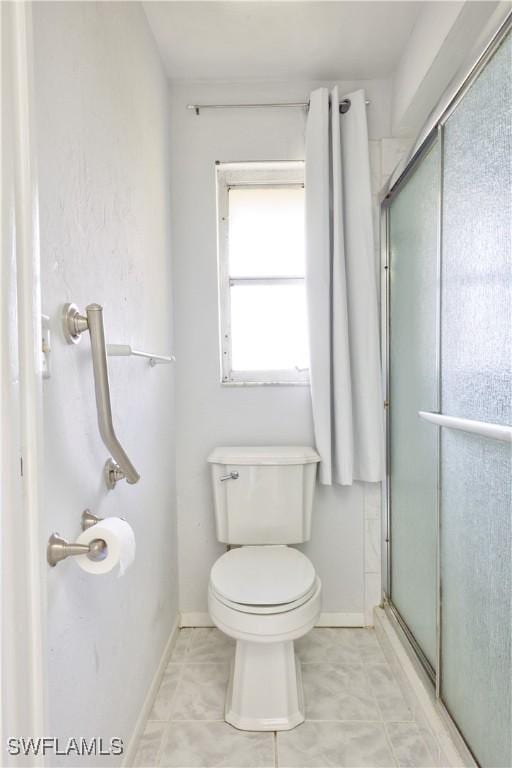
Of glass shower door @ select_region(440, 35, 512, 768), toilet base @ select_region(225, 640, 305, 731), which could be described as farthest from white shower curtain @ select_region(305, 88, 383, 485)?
toilet base @ select_region(225, 640, 305, 731)

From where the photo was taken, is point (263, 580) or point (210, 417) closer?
point (263, 580)

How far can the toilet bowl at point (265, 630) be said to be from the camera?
1.31 m

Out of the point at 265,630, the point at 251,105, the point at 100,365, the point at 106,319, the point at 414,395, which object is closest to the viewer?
the point at 100,365

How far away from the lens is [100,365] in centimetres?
88

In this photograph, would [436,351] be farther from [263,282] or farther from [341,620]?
[341,620]

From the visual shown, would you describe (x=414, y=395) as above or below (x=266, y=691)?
above

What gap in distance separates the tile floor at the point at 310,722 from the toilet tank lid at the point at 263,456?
734 mm

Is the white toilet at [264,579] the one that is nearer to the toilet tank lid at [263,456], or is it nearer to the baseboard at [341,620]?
the toilet tank lid at [263,456]

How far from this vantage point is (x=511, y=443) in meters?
0.94

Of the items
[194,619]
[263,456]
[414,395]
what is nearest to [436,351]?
[414,395]

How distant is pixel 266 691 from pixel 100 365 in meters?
1.15

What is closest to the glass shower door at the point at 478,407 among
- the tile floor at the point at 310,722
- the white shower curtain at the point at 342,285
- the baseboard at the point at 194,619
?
the tile floor at the point at 310,722

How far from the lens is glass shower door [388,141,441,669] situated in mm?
1410

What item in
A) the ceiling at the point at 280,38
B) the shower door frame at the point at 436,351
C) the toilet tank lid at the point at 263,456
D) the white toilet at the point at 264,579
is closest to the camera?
the shower door frame at the point at 436,351
